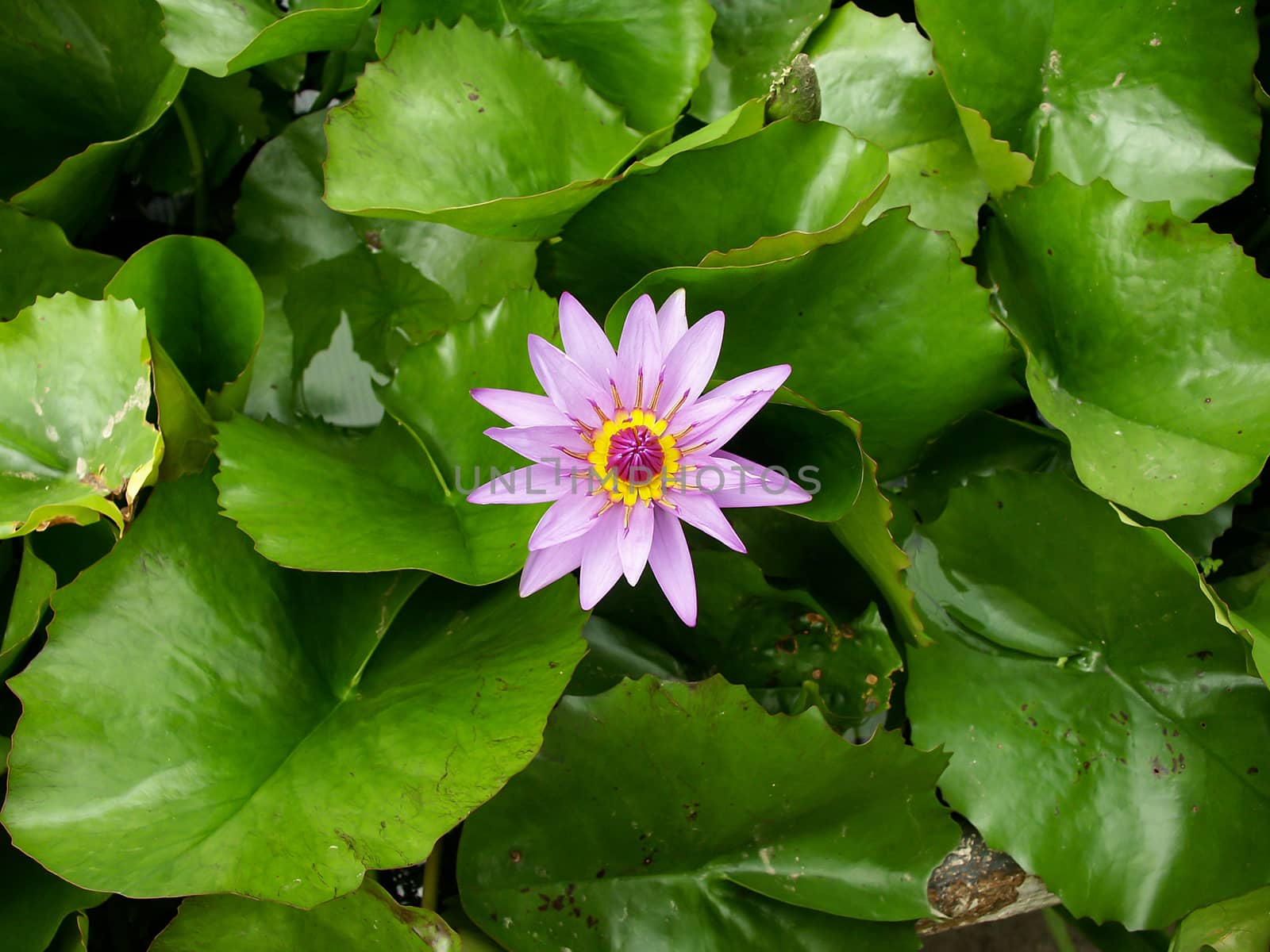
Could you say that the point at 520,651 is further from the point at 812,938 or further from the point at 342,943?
the point at 812,938

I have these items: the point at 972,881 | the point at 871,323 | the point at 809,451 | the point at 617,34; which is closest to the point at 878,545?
the point at 809,451

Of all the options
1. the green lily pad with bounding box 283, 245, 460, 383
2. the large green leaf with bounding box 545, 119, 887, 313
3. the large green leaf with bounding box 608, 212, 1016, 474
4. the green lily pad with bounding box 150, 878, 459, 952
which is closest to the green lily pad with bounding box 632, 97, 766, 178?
the large green leaf with bounding box 545, 119, 887, 313

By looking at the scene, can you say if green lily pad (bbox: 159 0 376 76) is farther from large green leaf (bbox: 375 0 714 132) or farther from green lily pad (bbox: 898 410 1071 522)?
green lily pad (bbox: 898 410 1071 522)

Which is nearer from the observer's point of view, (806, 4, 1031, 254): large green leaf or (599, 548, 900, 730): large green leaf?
(599, 548, 900, 730): large green leaf

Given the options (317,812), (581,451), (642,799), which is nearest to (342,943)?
(317,812)

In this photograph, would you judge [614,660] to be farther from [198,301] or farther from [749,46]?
[749,46]

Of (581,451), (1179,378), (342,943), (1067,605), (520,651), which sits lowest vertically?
(342,943)

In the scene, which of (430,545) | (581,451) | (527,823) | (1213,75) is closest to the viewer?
(581,451)
